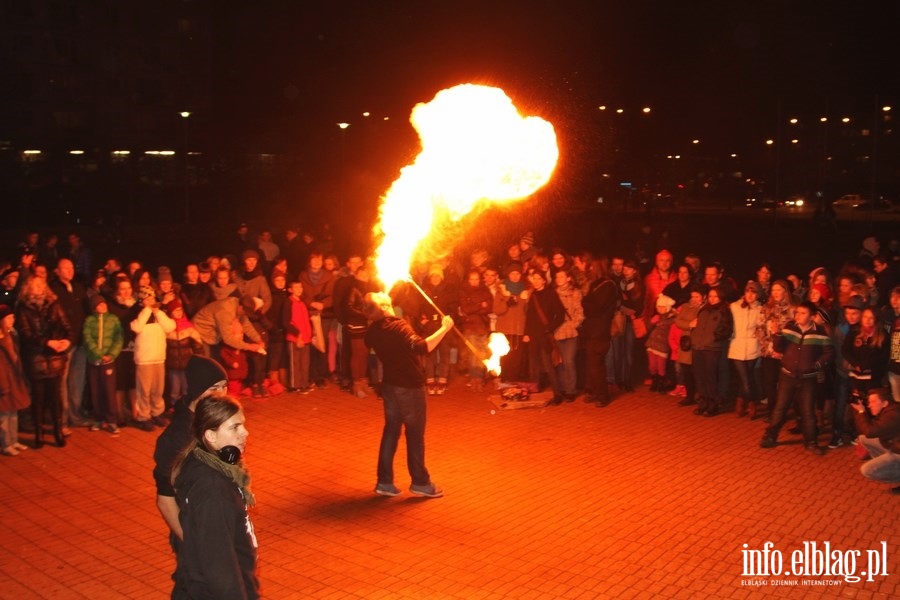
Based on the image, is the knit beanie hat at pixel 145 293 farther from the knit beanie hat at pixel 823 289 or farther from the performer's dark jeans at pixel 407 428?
the knit beanie hat at pixel 823 289

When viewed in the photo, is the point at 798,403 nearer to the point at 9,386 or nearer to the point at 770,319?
the point at 770,319

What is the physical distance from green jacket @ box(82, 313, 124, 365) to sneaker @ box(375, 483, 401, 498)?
14.0ft

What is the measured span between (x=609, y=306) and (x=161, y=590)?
7675 millimetres

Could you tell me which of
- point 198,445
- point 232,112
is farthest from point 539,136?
point 232,112

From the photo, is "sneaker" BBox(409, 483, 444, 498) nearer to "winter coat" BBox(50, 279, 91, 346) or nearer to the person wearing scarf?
the person wearing scarf

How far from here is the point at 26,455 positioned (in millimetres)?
10258

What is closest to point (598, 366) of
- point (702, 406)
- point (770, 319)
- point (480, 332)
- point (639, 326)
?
point (639, 326)

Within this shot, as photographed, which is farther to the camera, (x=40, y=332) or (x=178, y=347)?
(x=178, y=347)

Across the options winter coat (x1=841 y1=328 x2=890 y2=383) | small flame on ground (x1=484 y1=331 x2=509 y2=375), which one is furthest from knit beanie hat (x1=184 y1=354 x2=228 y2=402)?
winter coat (x1=841 y1=328 x2=890 y2=383)

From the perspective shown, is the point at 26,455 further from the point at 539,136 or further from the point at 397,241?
the point at 539,136

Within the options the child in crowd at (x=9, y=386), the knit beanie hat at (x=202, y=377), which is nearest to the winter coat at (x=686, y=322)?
the child in crowd at (x=9, y=386)

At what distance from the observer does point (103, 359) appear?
36.4 ft

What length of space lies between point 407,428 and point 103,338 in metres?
4.57

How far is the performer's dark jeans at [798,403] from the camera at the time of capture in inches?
405
